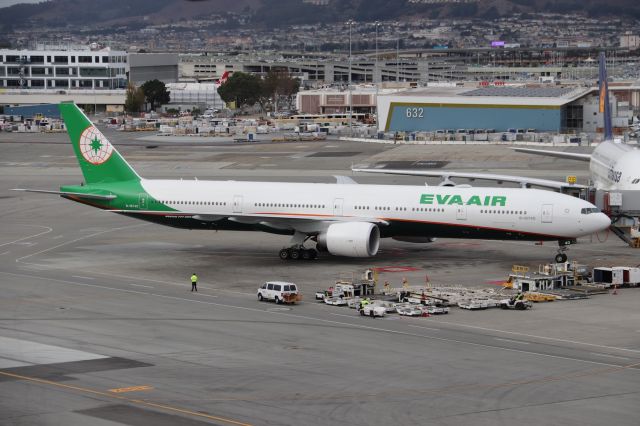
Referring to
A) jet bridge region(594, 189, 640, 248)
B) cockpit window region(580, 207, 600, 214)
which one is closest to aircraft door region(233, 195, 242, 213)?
cockpit window region(580, 207, 600, 214)

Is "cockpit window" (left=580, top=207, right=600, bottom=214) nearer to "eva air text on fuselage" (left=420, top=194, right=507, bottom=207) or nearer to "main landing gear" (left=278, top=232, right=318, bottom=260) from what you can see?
"eva air text on fuselage" (left=420, top=194, right=507, bottom=207)

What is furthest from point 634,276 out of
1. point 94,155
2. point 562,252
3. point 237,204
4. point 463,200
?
point 94,155

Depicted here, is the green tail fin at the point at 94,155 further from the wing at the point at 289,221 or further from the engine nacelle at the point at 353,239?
the engine nacelle at the point at 353,239

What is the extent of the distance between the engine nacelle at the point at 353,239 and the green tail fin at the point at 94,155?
44.2 ft

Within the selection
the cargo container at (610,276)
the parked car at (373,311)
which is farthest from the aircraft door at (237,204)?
the cargo container at (610,276)

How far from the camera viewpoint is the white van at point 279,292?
172 ft

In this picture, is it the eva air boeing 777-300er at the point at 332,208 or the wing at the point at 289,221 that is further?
the wing at the point at 289,221

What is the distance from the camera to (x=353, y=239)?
61000 millimetres

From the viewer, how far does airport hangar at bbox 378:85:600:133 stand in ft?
502

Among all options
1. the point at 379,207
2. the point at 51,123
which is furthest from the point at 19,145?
the point at 379,207

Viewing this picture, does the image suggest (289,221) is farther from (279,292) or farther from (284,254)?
(279,292)

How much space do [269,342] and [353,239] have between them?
1760 centimetres

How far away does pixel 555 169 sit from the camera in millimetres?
113062

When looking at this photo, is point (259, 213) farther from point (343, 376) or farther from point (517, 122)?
point (517, 122)
